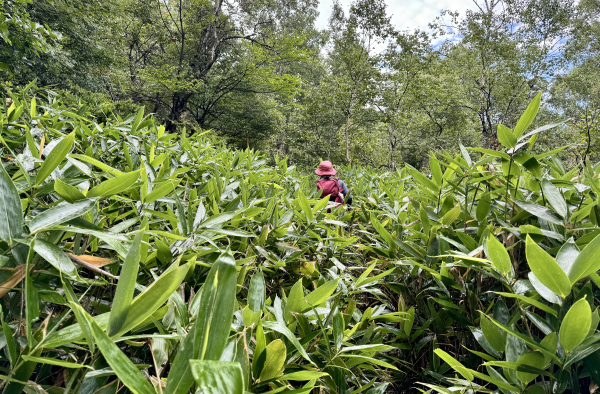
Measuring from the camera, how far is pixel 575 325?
0.40 meters

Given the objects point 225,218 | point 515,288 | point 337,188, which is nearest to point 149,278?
point 225,218

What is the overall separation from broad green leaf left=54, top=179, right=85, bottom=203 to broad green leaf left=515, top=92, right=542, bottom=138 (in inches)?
36.6

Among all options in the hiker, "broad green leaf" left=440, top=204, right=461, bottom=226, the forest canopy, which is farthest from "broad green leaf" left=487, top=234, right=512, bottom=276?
the forest canopy

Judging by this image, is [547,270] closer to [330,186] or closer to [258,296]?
[258,296]

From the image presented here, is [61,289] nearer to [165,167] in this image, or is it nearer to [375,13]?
[165,167]

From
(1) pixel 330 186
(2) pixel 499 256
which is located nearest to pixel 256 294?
(2) pixel 499 256

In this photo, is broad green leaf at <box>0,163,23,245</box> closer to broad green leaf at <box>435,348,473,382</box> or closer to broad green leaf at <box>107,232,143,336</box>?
broad green leaf at <box>107,232,143,336</box>

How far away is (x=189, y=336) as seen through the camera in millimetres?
279

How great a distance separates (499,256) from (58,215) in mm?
798

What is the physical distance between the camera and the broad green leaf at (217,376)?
0.23m

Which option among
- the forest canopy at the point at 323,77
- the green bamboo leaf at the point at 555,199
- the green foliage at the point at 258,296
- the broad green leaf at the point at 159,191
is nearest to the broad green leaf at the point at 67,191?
the green foliage at the point at 258,296

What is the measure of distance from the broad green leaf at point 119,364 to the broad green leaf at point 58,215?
256 millimetres

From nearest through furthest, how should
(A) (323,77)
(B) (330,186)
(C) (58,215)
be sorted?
(C) (58,215) < (B) (330,186) < (A) (323,77)

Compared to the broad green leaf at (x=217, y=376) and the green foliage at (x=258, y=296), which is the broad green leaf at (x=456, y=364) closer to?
the green foliage at (x=258, y=296)
